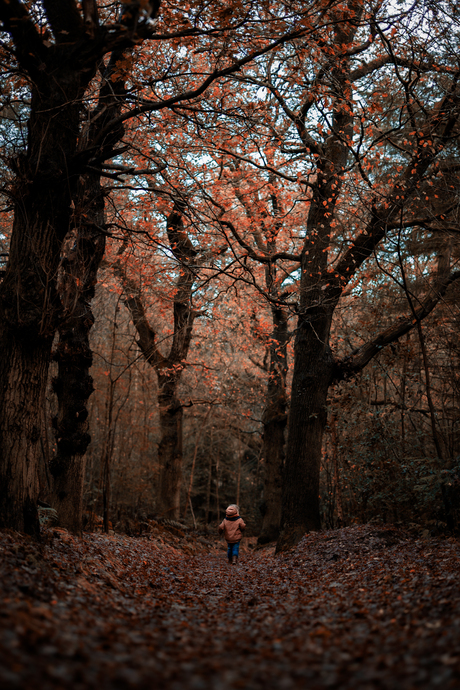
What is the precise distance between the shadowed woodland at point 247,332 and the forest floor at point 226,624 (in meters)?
0.02

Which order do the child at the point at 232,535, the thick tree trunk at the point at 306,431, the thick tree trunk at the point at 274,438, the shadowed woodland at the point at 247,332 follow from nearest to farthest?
the shadowed woodland at the point at 247,332, the thick tree trunk at the point at 306,431, the child at the point at 232,535, the thick tree trunk at the point at 274,438

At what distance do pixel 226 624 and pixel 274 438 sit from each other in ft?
34.5

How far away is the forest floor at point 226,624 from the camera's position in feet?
7.39

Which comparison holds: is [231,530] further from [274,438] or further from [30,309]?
[30,309]

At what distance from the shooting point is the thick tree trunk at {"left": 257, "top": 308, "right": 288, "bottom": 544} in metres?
13.8

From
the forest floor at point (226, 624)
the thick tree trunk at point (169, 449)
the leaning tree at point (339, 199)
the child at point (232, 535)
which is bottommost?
the child at point (232, 535)

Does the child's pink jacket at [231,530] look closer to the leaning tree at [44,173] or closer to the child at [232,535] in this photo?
the child at [232,535]

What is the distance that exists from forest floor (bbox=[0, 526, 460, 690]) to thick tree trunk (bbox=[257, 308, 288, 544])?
7.38 m

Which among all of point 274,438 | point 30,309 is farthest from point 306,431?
point 30,309

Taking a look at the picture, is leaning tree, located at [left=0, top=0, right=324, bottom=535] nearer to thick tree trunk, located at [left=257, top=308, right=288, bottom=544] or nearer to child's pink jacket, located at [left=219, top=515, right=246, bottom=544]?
child's pink jacket, located at [left=219, top=515, right=246, bottom=544]

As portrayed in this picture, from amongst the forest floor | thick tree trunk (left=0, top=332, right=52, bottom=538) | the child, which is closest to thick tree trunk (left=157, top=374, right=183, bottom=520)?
the child

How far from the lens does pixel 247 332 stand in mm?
14734

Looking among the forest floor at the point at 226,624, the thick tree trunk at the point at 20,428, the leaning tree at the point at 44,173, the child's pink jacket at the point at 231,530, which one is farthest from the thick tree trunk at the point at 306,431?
the thick tree trunk at the point at 20,428

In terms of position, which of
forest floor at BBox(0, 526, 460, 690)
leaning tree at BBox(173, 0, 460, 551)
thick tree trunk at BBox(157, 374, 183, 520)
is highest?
leaning tree at BBox(173, 0, 460, 551)
